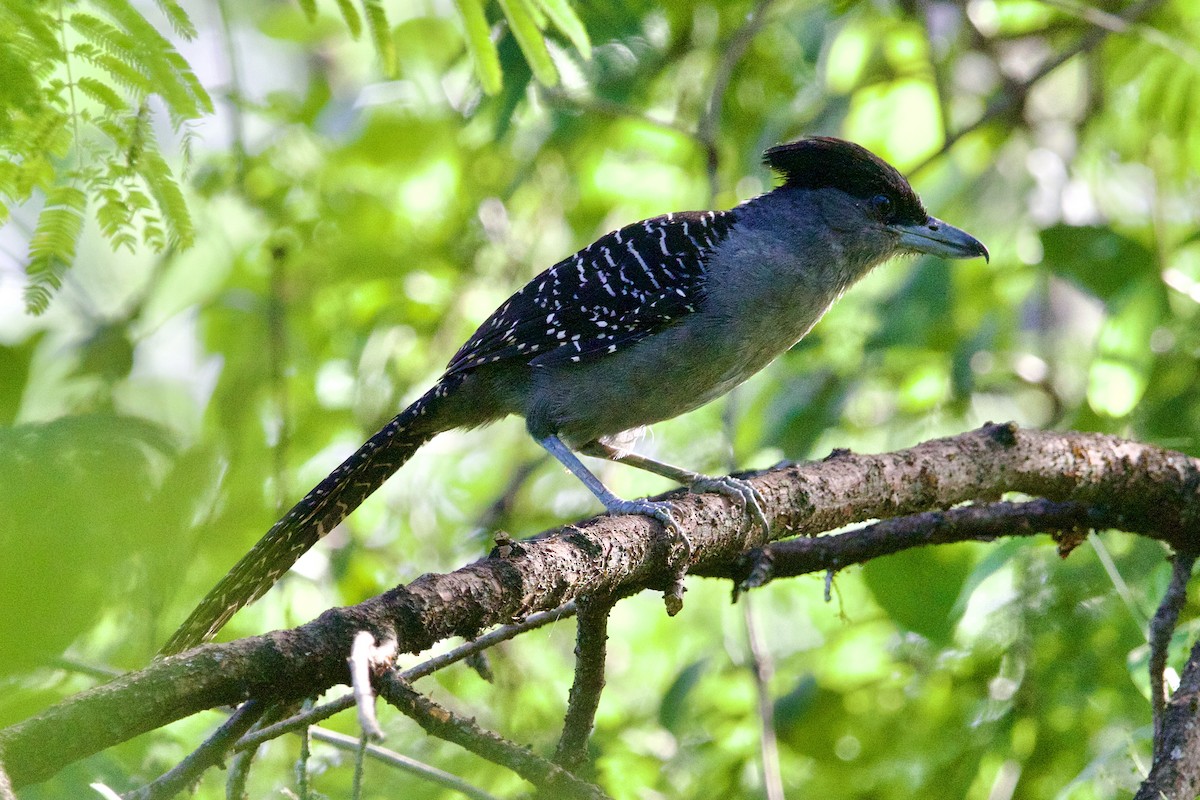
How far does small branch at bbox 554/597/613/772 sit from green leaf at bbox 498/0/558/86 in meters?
1.73

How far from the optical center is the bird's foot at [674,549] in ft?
10.4

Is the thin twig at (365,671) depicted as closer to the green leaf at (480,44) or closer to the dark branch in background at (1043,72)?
the green leaf at (480,44)

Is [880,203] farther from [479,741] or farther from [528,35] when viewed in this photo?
[479,741]

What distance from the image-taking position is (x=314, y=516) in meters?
4.05

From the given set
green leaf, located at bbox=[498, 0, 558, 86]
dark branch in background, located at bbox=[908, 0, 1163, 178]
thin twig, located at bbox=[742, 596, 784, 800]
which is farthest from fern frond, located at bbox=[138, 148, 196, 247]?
dark branch in background, located at bbox=[908, 0, 1163, 178]

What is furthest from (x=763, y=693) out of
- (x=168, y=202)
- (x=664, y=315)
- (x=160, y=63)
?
(x=160, y=63)

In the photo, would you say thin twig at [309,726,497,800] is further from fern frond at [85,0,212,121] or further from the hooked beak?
the hooked beak

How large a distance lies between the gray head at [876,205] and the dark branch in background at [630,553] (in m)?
1.22

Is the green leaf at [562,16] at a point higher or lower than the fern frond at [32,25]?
higher

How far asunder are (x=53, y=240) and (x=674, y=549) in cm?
194

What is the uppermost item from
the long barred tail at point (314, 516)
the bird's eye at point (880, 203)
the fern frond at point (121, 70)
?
the fern frond at point (121, 70)

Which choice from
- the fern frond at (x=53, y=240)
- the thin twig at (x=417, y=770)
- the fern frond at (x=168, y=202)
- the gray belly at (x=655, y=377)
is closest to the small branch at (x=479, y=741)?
the thin twig at (x=417, y=770)

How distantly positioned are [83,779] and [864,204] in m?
4.01

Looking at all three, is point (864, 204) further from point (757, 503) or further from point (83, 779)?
point (83, 779)
